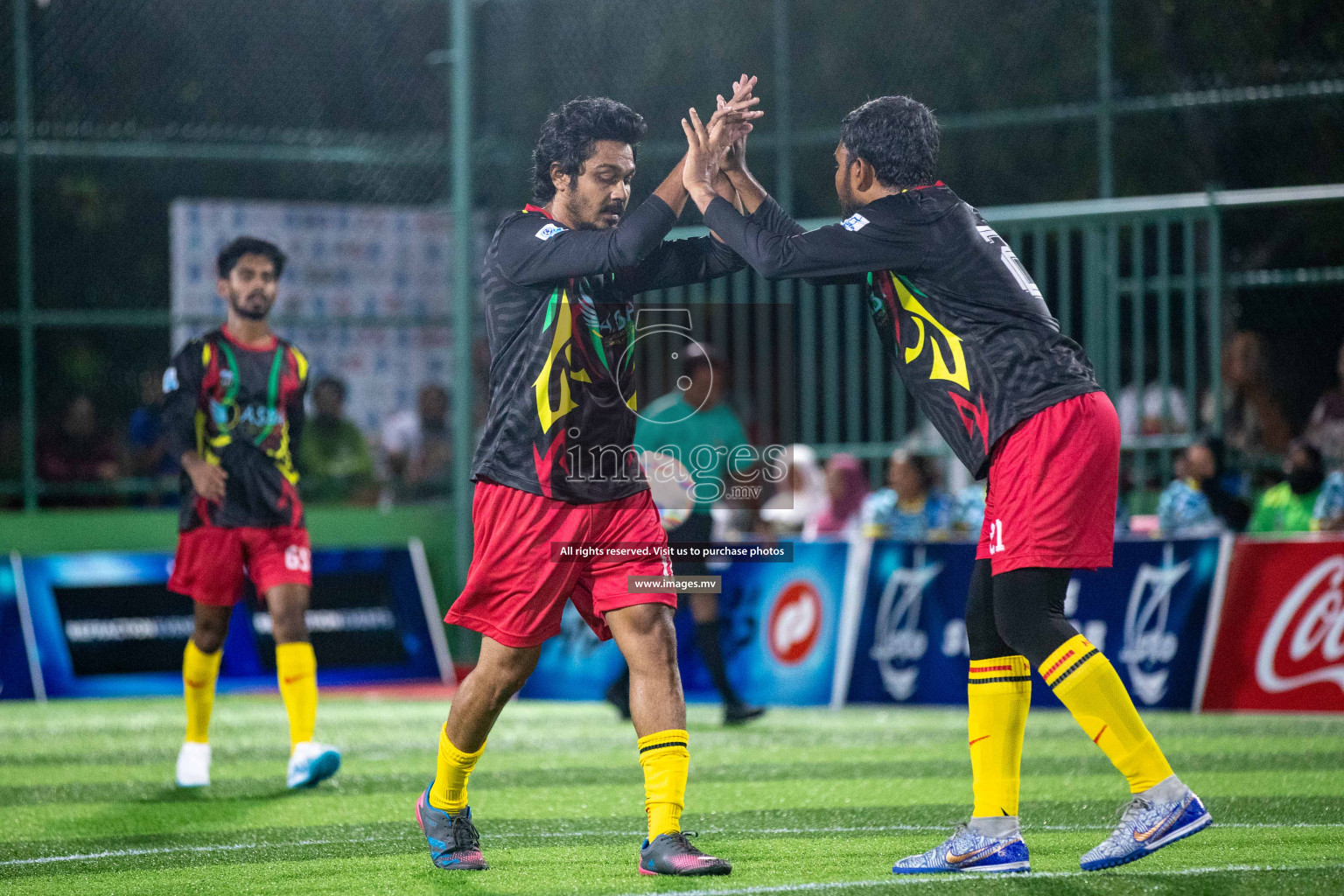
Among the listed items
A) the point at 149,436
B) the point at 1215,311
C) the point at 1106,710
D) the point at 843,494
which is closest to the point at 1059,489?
the point at 1106,710

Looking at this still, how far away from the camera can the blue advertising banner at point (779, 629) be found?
1112 cm

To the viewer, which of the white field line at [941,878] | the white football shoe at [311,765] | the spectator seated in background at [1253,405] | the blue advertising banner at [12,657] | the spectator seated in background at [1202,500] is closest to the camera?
the white field line at [941,878]

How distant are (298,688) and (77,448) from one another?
6783mm

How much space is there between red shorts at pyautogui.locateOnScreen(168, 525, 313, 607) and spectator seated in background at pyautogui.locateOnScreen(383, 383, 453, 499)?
21.5ft

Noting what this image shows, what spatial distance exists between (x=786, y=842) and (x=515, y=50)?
10938mm

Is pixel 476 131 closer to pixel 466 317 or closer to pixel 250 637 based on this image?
pixel 466 317

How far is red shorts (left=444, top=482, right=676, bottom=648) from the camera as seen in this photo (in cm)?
522

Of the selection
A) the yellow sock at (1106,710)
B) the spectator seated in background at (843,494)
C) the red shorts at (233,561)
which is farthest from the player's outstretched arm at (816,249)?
the spectator seated in background at (843,494)

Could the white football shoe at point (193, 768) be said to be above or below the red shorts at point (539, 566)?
below

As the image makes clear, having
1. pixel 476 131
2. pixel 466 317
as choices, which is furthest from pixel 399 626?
pixel 476 131

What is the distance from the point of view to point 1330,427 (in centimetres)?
1123

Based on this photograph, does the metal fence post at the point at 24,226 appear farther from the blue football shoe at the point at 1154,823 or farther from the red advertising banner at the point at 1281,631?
the blue football shoe at the point at 1154,823

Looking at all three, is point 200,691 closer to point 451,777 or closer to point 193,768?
point 193,768

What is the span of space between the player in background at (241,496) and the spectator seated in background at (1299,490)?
6158 millimetres
